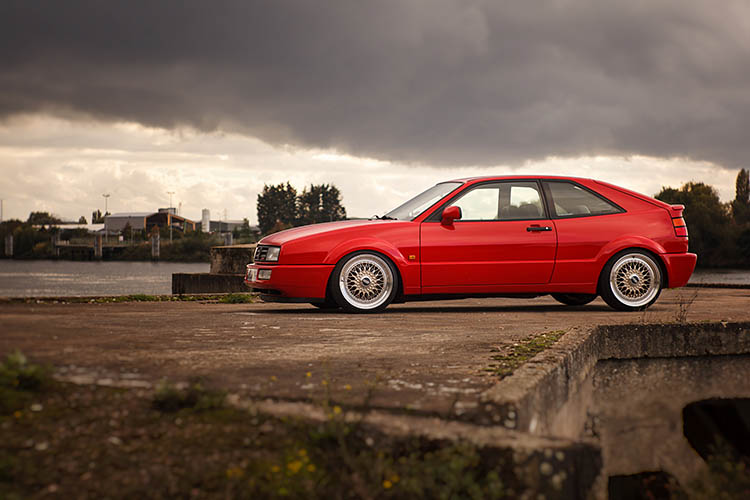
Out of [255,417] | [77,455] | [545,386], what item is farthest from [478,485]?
[77,455]

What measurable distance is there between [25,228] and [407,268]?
157 metres

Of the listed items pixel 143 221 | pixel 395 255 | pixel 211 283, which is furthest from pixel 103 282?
pixel 143 221

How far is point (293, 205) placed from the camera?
169375 mm

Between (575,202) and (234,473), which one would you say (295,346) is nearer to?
(234,473)

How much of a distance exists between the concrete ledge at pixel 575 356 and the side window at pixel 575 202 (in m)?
2.53

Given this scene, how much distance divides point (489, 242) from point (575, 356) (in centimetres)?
362

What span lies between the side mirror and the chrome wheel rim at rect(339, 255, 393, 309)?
86 cm

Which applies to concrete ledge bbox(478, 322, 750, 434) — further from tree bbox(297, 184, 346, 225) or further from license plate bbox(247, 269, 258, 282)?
tree bbox(297, 184, 346, 225)

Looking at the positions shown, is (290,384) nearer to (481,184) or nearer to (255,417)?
(255,417)

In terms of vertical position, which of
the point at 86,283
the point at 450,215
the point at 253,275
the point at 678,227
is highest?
the point at 450,215

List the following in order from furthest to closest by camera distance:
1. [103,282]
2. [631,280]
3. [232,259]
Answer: [103,282]
[232,259]
[631,280]

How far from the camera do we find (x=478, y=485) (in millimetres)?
3012

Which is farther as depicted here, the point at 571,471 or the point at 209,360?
the point at 209,360

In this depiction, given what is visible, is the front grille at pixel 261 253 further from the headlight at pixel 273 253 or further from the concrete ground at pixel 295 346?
the concrete ground at pixel 295 346
